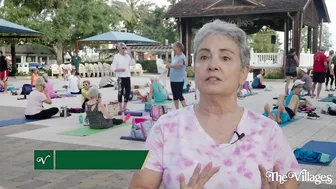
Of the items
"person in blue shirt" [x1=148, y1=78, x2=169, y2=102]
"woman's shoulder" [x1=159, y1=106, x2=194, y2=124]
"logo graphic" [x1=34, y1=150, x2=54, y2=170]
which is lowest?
"person in blue shirt" [x1=148, y1=78, x2=169, y2=102]

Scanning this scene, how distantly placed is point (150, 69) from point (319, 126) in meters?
28.9

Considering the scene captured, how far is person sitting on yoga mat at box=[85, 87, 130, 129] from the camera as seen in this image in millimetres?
7719

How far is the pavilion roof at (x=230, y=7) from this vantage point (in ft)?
74.5

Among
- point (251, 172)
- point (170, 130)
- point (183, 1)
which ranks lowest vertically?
point (251, 172)

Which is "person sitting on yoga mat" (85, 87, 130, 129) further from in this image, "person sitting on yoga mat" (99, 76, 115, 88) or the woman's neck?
"person sitting on yoga mat" (99, 76, 115, 88)

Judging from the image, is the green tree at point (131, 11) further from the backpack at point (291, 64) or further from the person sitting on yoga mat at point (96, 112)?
the person sitting on yoga mat at point (96, 112)

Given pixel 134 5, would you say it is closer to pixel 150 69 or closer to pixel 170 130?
pixel 150 69

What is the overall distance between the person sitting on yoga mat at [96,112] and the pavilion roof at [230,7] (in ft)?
55.7

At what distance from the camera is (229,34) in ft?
6.30

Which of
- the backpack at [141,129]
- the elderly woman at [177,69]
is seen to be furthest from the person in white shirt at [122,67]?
the backpack at [141,129]

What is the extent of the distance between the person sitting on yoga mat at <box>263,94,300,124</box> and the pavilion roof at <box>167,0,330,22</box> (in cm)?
1463

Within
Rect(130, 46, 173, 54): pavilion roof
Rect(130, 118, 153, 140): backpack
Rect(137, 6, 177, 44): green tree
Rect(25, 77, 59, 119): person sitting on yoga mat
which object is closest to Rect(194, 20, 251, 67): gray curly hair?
Rect(130, 118, 153, 140): backpack

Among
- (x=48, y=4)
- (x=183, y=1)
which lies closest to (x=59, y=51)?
(x=48, y=4)

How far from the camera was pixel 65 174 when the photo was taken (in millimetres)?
4883
